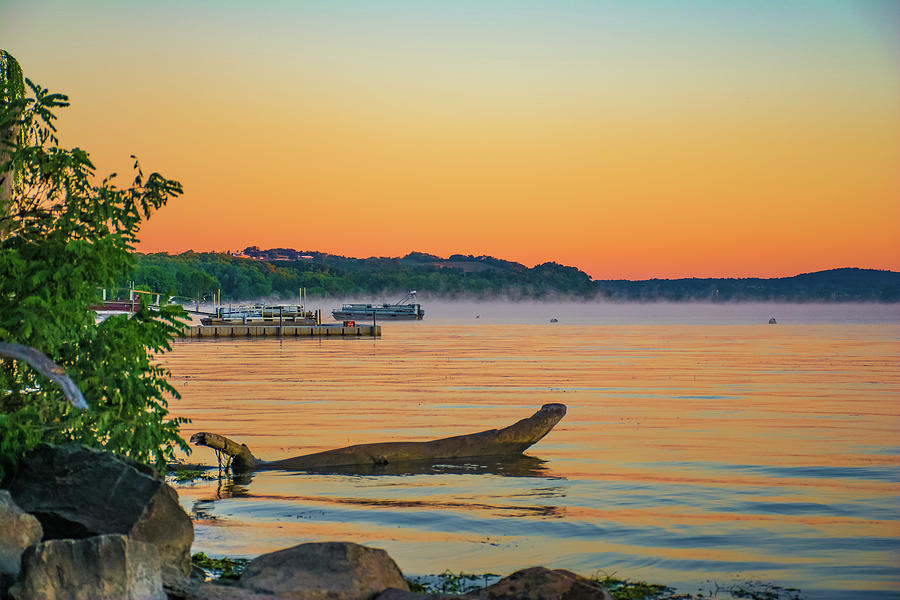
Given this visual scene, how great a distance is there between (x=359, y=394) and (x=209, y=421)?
11.7 metres

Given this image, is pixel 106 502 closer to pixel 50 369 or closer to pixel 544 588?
pixel 50 369

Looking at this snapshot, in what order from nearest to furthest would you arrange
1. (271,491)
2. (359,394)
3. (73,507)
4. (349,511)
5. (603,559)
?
(73,507), (603,559), (349,511), (271,491), (359,394)

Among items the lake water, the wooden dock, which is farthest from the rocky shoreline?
the wooden dock

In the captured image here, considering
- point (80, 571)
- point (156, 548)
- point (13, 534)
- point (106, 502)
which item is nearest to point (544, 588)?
point (156, 548)

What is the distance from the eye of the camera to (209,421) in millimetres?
32531

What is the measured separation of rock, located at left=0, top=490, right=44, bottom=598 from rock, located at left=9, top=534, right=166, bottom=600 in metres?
0.71

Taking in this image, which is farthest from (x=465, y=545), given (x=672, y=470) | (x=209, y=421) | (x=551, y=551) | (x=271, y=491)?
(x=209, y=421)

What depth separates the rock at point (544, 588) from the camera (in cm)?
1068

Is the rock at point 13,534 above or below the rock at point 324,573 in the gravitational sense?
above

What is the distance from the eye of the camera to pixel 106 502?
11359mm

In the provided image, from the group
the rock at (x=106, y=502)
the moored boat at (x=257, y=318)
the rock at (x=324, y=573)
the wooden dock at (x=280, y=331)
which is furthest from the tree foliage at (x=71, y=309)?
the moored boat at (x=257, y=318)

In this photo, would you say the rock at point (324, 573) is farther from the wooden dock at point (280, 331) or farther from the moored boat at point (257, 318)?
the moored boat at point (257, 318)

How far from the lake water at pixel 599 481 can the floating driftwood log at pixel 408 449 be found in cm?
47

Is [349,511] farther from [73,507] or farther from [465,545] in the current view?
[73,507]
